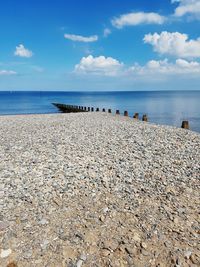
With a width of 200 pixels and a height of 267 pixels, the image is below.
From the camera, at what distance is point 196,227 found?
18.9 feet

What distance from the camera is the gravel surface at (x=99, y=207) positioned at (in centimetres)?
488

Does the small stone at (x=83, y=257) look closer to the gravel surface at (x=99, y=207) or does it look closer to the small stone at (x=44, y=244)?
the gravel surface at (x=99, y=207)

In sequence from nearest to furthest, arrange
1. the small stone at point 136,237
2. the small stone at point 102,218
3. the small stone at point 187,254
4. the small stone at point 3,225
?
the small stone at point 187,254, the small stone at point 136,237, the small stone at point 3,225, the small stone at point 102,218

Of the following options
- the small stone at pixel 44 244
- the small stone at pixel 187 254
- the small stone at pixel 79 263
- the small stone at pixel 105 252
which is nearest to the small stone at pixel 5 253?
the small stone at pixel 44 244

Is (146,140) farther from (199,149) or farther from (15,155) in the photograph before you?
(15,155)

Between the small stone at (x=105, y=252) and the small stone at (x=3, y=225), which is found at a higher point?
the small stone at (x=3, y=225)

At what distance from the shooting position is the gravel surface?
4883 millimetres

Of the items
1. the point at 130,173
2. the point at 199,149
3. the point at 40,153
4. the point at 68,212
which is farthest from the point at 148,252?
the point at 199,149

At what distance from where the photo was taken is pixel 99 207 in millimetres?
6332

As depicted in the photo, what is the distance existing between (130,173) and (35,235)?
3683 millimetres

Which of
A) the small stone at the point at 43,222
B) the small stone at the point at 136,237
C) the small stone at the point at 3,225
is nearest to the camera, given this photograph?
the small stone at the point at 136,237

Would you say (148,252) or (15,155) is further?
(15,155)

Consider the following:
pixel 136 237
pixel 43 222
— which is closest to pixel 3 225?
pixel 43 222

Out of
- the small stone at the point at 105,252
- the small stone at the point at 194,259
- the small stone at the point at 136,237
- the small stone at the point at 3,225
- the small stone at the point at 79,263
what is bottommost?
the small stone at the point at 194,259
